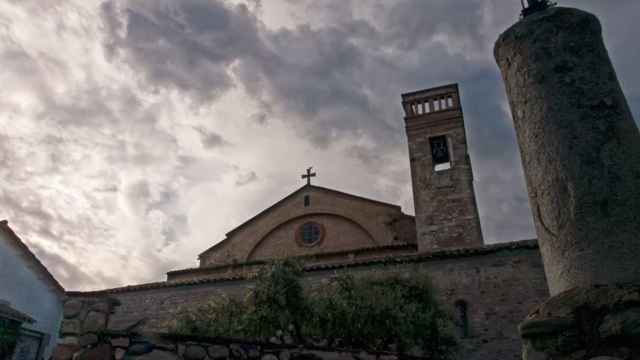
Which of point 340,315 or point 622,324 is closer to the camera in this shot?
point 622,324

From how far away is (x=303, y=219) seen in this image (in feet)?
79.2

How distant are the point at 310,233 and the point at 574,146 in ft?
67.1

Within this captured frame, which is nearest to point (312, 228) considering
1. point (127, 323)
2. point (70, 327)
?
point (127, 323)

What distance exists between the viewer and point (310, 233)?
23562 mm

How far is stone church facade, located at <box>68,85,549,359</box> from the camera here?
13148 mm

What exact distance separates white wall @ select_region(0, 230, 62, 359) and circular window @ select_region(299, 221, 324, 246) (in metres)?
11.6

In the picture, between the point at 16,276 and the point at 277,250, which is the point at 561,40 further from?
the point at 277,250

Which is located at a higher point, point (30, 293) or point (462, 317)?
point (30, 293)

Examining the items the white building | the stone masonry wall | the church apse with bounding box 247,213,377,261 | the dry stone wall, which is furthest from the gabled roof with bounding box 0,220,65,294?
the dry stone wall

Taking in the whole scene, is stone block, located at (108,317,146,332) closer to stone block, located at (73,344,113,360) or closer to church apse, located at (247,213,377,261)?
church apse, located at (247,213,377,261)

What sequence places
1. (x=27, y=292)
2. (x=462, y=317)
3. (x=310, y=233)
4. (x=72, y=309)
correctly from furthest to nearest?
(x=310, y=233)
(x=27, y=292)
(x=462, y=317)
(x=72, y=309)

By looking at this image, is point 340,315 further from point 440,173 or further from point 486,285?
point 440,173

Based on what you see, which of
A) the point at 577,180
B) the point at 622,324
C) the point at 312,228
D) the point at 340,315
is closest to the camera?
the point at 622,324

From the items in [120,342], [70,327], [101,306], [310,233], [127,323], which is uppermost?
[310,233]
